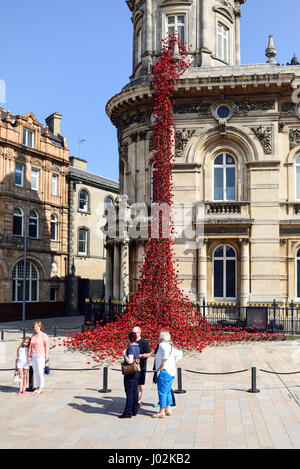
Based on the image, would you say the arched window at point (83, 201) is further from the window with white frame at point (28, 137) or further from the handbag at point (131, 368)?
the handbag at point (131, 368)

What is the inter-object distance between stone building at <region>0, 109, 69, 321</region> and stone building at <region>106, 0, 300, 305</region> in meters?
11.3

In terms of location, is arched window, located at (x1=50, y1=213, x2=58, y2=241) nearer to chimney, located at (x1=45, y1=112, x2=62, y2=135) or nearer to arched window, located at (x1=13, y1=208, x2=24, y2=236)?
arched window, located at (x1=13, y1=208, x2=24, y2=236)

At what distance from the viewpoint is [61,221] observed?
124 ft

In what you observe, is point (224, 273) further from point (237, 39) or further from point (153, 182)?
point (237, 39)

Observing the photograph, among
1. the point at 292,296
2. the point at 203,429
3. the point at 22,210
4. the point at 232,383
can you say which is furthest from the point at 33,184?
the point at 203,429

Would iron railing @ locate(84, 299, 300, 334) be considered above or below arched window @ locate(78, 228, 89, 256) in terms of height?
below

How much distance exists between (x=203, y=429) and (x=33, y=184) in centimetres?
2914

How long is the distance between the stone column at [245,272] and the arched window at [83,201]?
819 inches

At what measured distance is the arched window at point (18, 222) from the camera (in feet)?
109

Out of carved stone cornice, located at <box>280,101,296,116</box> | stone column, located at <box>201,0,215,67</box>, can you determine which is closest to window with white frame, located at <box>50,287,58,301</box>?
stone column, located at <box>201,0,215,67</box>

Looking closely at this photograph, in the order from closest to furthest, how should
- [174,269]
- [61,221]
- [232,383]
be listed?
1. [232,383]
2. [174,269]
3. [61,221]

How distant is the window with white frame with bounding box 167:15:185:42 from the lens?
83.3 ft

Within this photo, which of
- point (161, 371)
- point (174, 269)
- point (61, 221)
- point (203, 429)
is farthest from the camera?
point (61, 221)

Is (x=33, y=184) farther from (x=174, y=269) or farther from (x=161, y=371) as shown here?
(x=161, y=371)
